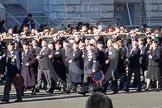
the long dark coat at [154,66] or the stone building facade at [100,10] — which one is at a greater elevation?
the stone building facade at [100,10]

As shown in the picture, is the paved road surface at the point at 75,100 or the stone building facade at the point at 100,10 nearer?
the paved road surface at the point at 75,100

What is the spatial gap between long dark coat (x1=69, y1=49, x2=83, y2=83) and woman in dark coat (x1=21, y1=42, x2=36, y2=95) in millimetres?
1133

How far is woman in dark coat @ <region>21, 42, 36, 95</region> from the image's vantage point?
19094 millimetres

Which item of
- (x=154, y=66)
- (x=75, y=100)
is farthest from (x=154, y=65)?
(x=75, y=100)

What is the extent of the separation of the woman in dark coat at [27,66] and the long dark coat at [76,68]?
1133 mm

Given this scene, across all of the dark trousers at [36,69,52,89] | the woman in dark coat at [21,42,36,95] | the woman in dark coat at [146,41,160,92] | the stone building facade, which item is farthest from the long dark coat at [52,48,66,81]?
the stone building facade

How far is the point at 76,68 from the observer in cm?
1934

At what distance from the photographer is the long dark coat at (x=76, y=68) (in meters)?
19.2

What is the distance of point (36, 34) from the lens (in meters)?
A: 21.9

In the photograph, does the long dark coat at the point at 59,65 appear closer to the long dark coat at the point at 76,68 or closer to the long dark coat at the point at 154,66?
the long dark coat at the point at 76,68

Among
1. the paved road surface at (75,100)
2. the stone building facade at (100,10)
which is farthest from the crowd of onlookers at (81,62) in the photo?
the stone building facade at (100,10)

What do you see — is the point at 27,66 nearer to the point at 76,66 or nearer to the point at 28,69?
the point at 28,69

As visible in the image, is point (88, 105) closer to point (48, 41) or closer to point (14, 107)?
point (14, 107)

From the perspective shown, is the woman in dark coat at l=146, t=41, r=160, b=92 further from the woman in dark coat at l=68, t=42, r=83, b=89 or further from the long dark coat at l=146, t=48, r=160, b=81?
the woman in dark coat at l=68, t=42, r=83, b=89
